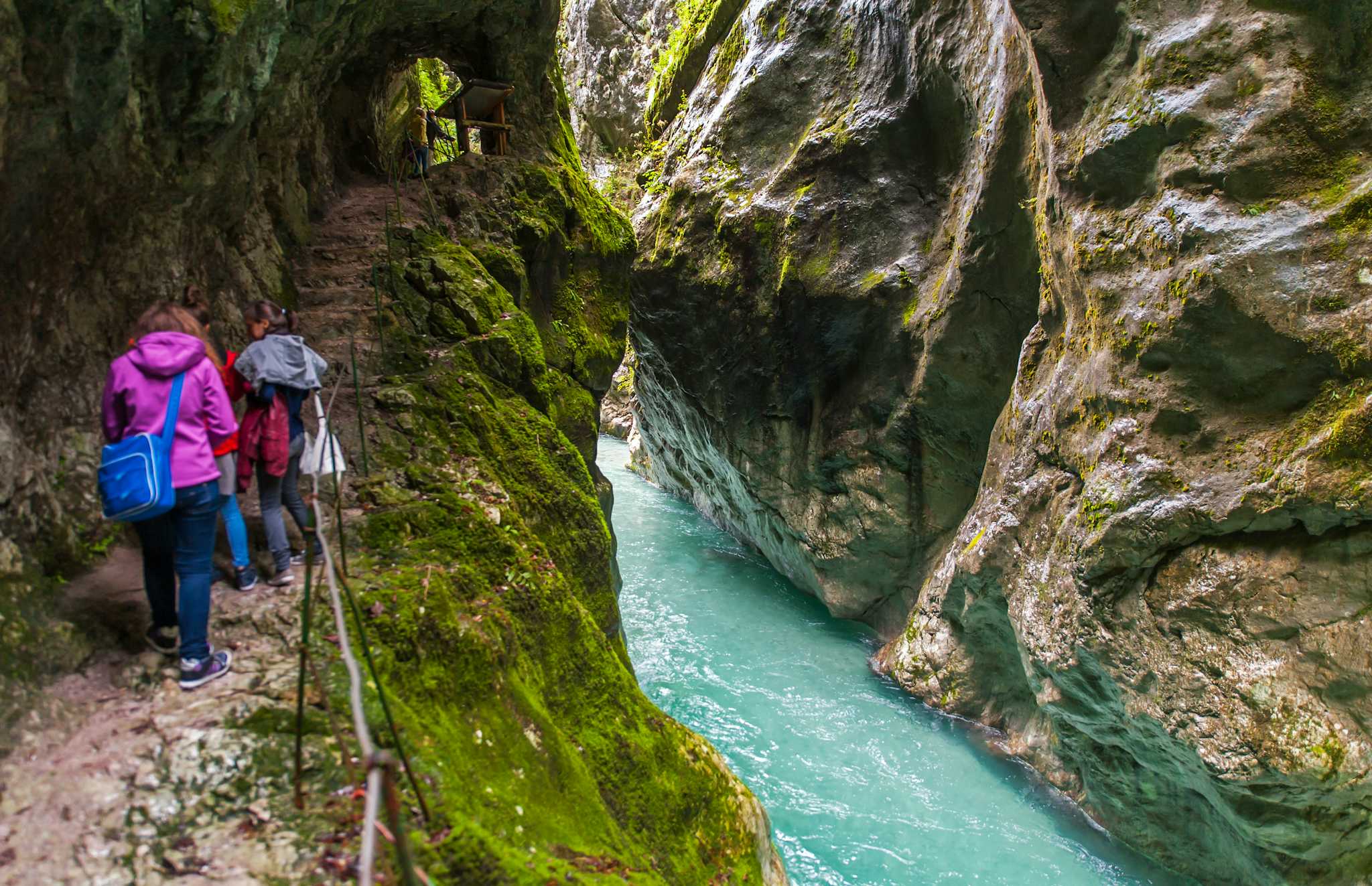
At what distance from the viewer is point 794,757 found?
9016 millimetres

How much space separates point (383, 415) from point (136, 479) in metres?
2.73

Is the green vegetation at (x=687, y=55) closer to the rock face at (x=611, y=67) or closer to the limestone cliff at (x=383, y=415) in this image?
the limestone cliff at (x=383, y=415)

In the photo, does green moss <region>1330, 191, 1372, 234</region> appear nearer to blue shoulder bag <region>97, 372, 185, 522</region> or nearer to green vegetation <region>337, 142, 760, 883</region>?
green vegetation <region>337, 142, 760, 883</region>

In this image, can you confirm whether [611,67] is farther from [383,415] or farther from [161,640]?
[161,640]

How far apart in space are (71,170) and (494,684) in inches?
140

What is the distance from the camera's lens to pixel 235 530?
3.98 metres

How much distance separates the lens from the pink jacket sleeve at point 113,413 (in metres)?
3.25

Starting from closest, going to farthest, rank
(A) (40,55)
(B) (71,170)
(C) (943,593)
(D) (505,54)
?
(A) (40,55), (B) (71,170), (C) (943,593), (D) (505,54)

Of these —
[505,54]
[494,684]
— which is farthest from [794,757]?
[505,54]

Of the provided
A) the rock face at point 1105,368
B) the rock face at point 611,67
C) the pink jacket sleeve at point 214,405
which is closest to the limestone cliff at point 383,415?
the pink jacket sleeve at point 214,405

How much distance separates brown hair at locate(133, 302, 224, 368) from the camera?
344 centimetres

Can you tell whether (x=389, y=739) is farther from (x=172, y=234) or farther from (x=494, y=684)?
(x=172, y=234)

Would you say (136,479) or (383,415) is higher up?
(383,415)

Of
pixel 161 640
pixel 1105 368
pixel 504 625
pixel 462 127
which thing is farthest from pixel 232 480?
pixel 462 127
